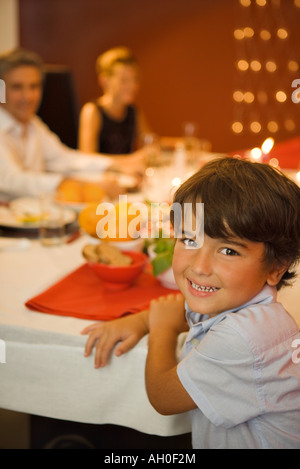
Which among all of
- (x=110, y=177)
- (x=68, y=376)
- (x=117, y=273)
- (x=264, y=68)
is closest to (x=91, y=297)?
(x=117, y=273)

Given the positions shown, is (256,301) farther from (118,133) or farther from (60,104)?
(118,133)

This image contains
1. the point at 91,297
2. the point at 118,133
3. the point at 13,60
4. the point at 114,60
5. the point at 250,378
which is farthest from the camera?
the point at 118,133

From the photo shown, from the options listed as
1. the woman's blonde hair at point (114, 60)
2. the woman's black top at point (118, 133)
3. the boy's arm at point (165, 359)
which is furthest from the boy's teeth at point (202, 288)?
the woman's black top at point (118, 133)

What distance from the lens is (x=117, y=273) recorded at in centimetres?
111

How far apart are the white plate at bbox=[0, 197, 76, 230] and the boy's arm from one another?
0.60 meters

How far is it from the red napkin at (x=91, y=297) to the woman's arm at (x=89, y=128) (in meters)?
1.85

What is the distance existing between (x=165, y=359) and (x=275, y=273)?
24 cm

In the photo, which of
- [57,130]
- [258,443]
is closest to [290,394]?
[258,443]

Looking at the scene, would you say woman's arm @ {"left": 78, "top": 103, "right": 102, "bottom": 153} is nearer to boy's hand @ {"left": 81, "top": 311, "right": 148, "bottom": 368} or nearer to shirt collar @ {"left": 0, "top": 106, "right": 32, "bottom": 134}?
shirt collar @ {"left": 0, "top": 106, "right": 32, "bottom": 134}

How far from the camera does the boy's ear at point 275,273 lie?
0.87 metres

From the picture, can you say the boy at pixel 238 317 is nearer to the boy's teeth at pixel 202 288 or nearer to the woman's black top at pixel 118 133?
the boy's teeth at pixel 202 288

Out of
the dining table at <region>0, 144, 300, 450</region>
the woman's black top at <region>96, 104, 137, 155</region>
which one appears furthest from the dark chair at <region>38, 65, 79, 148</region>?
the dining table at <region>0, 144, 300, 450</region>

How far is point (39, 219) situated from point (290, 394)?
→ 0.94m

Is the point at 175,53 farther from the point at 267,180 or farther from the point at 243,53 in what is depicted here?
the point at 267,180
